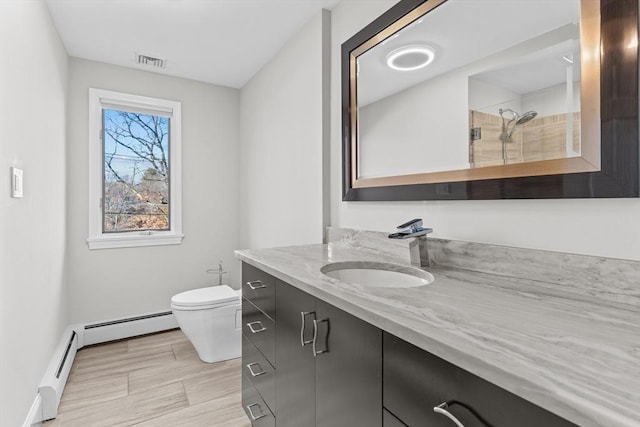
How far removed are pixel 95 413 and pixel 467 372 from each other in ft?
6.90

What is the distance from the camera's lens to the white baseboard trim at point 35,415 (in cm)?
153

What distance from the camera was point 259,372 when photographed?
1492mm

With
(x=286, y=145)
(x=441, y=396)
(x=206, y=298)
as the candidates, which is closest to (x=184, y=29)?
(x=286, y=145)

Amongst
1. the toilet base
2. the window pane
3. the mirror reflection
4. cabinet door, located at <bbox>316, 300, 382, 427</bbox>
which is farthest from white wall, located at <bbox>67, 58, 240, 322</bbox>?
cabinet door, located at <bbox>316, 300, 382, 427</bbox>

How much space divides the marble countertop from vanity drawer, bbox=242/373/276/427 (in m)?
0.70

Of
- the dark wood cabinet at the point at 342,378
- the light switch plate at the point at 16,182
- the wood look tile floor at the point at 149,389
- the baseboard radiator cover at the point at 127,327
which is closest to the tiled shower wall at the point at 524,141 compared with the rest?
the dark wood cabinet at the point at 342,378

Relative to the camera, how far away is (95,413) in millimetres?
1822

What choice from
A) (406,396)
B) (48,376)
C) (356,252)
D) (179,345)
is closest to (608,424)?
(406,396)

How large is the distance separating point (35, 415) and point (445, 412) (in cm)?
199

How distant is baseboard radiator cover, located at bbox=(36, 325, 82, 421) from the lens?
5.69ft

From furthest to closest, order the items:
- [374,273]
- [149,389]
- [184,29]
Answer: [184,29] → [149,389] → [374,273]

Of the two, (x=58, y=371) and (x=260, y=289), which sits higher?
(x=260, y=289)

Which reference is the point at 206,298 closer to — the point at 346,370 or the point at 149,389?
the point at 149,389

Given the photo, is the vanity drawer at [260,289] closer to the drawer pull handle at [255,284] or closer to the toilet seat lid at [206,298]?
the drawer pull handle at [255,284]
